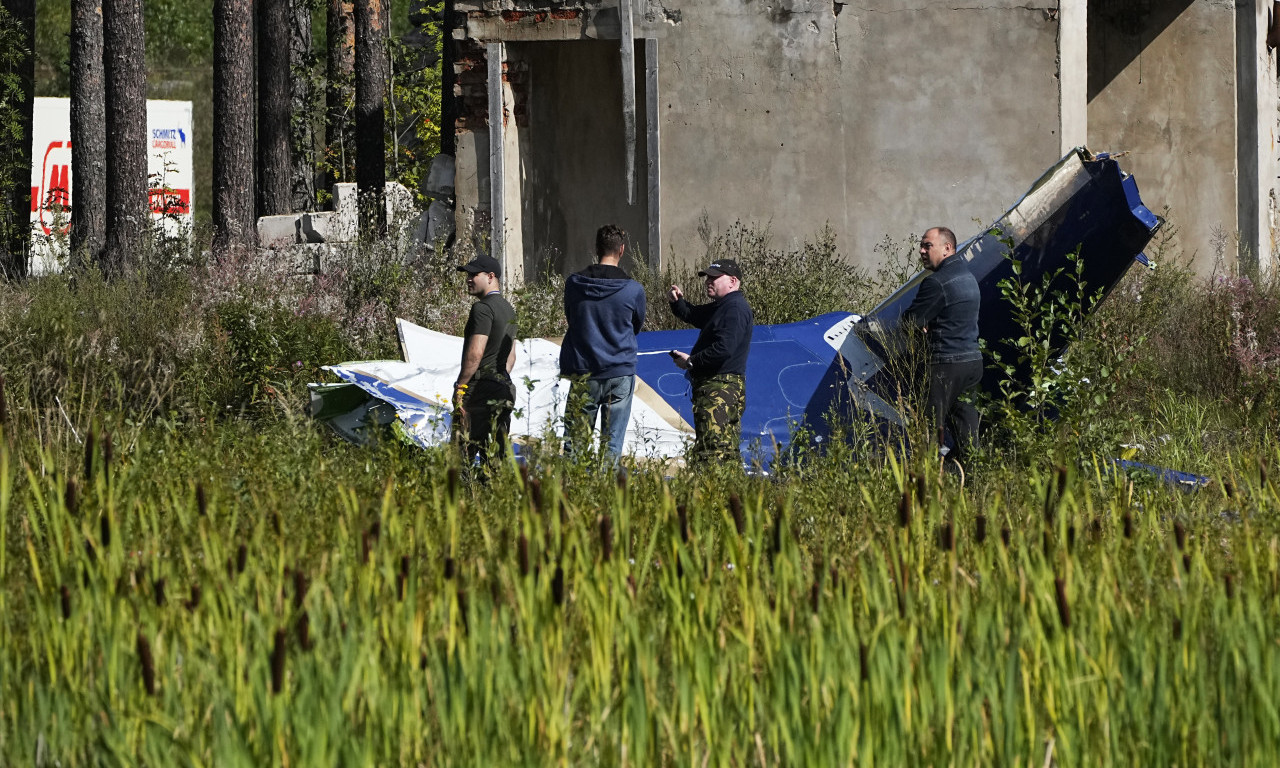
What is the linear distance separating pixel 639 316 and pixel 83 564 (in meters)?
4.19

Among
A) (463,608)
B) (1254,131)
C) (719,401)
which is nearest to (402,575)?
(463,608)

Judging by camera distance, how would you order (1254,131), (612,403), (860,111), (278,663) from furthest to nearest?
(1254,131) → (860,111) → (612,403) → (278,663)

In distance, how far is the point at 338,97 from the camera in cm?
2042

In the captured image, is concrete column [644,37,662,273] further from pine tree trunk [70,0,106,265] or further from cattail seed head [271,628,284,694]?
cattail seed head [271,628,284,694]

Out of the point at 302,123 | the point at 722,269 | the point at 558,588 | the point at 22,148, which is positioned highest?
the point at 302,123

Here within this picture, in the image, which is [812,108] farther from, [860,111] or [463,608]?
[463,608]

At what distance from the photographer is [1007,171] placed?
11383mm

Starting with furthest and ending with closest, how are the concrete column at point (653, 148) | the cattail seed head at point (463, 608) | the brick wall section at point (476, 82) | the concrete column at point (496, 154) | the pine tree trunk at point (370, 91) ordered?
1. the pine tree trunk at point (370, 91)
2. the brick wall section at point (476, 82)
3. the concrete column at point (496, 154)
4. the concrete column at point (653, 148)
5. the cattail seed head at point (463, 608)

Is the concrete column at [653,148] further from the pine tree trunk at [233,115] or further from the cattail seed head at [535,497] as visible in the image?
the cattail seed head at [535,497]

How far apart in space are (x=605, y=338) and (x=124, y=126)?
30.9 ft

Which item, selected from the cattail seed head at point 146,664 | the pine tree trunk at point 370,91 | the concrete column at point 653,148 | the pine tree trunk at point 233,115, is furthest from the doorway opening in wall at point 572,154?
the cattail seed head at point 146,664

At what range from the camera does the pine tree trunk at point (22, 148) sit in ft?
56.8

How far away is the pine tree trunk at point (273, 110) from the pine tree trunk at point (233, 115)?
273 cm

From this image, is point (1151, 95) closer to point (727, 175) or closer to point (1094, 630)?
point (727, 175)
